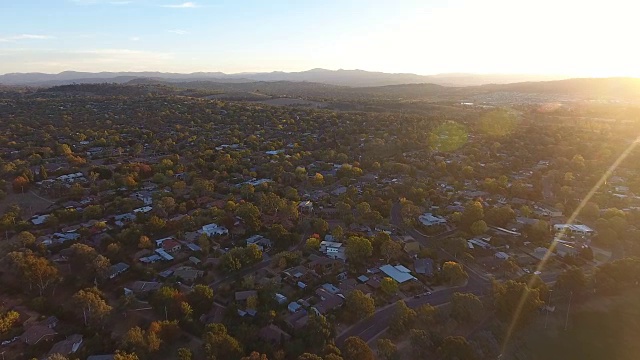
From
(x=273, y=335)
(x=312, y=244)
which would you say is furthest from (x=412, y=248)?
(x=273, y=335)

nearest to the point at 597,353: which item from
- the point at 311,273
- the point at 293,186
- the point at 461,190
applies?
the point at 311,273

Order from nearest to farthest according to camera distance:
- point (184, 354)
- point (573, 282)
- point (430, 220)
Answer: point (184, 354), point (573, 282), point (430, 220)

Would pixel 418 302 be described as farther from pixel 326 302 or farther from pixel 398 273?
pixel 326 302

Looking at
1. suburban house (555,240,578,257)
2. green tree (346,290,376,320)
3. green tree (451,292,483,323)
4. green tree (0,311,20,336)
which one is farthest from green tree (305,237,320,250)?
suburban house (555,240,578,257)

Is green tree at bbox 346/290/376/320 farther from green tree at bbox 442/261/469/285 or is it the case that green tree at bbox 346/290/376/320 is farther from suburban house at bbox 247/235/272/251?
suburban house at bbox 247/235/272/251

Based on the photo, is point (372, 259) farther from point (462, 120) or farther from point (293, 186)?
point (462, 120)

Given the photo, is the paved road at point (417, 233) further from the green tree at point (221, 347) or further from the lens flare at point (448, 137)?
the lens flare at point (448, 137)

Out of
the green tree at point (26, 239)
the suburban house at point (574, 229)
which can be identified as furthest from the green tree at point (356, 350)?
the suburban house at point (574, 229)
